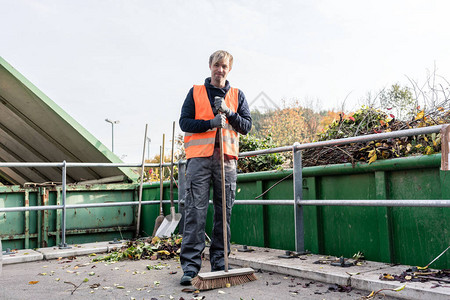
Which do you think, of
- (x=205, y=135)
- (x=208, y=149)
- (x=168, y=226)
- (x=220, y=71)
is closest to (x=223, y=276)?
(x=208, y=149)

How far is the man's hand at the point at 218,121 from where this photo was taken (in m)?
3.30

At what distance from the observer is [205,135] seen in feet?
11.5

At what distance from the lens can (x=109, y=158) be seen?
638 cm

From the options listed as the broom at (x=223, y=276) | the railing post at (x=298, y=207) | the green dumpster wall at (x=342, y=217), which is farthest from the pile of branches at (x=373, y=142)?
the broom at (x=223, y=276)

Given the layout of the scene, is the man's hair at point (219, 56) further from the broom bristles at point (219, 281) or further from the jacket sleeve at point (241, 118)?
the broom bristles at point (219, 281)

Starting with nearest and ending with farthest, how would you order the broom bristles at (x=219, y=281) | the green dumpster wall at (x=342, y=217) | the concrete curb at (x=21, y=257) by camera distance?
the broom bristles at (x=219, y=281), the green dumpster wall at (x=342, y=217), the concrete curb at (x=21, y=257)

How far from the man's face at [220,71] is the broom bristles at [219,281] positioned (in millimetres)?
1553

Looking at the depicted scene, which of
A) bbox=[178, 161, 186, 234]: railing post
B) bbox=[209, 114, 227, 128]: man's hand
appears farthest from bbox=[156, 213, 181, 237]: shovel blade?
bbox=[209, 114, 227, 128]: man's hand

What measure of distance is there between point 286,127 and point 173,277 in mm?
14230

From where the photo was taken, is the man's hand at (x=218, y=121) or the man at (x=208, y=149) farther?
the man at (x=208, y=149)

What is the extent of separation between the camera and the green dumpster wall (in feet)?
10.4

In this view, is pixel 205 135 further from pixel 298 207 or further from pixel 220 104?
pixel 298 207

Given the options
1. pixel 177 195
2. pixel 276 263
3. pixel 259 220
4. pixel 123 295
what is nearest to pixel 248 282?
pixel 276 263

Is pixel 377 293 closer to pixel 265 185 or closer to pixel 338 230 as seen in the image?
pixel 338 230
